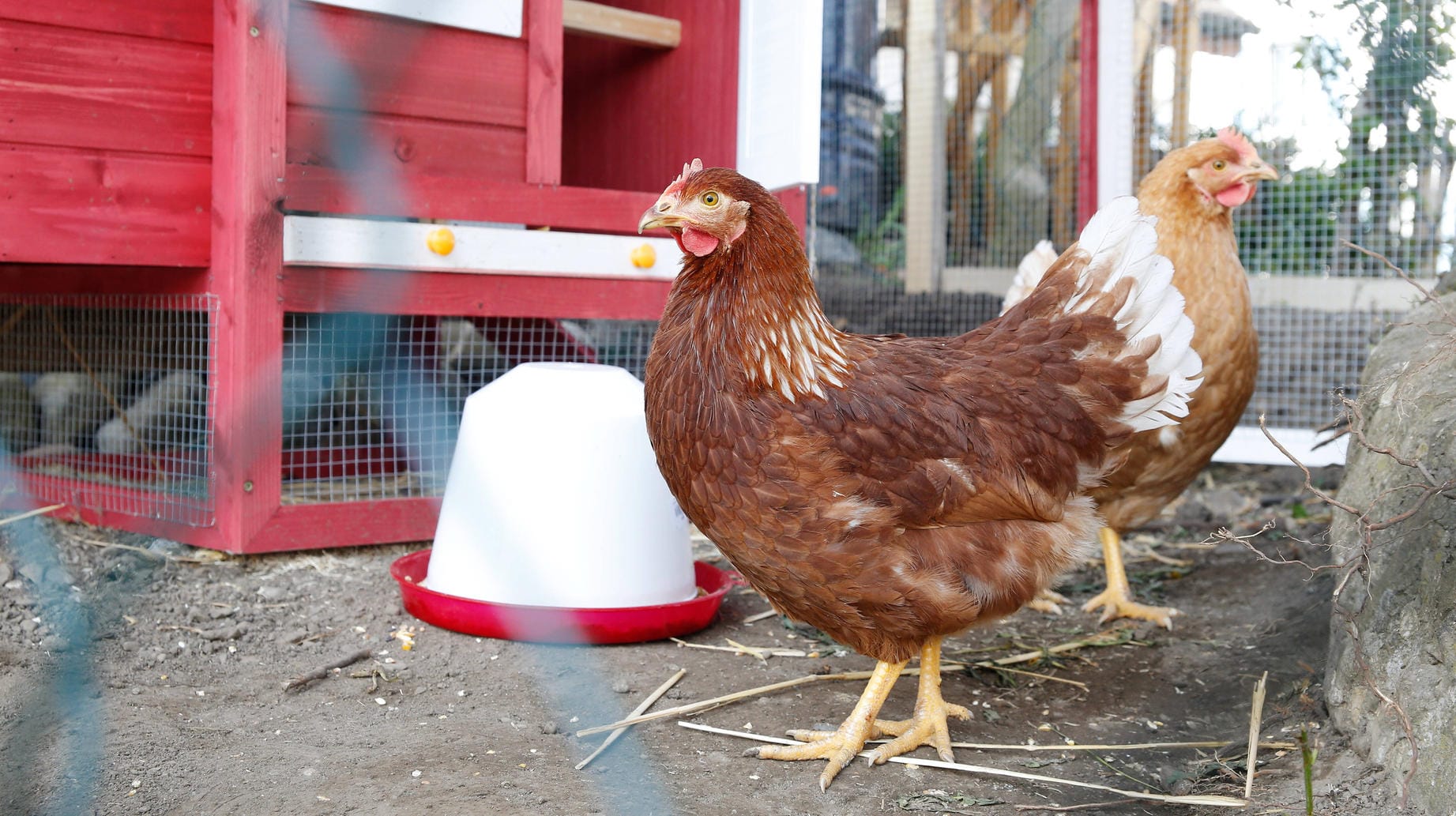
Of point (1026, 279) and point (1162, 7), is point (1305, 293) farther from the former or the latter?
point (1026, 279)

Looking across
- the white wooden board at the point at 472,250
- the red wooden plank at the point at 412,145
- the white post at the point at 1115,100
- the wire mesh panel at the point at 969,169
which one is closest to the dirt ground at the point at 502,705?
the white wooden board at the point at 472,250

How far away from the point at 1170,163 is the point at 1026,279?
1.50ft

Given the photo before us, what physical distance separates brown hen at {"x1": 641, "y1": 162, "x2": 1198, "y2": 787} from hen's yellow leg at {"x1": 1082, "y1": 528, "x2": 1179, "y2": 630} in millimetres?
775

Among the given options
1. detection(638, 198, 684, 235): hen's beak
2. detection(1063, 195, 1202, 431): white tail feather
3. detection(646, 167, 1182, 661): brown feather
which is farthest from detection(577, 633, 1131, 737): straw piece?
detection(638, 198, 684, 235): hen's beak

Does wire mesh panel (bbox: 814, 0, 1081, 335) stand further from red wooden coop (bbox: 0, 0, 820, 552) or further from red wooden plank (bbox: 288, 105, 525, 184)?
red wooden plank (bbox: 288, 105, 525, 184)

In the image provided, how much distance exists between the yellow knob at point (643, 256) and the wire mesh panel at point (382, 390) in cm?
37

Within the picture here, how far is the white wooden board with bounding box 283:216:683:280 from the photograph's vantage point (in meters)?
2.58

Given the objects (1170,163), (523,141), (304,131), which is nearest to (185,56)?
(304,131)

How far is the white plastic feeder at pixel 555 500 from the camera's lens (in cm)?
218

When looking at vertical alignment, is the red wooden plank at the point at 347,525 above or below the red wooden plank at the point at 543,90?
below

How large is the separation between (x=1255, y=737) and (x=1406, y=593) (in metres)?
0.34

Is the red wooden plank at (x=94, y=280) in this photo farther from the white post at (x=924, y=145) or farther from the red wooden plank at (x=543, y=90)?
the white post at (x=924, y=145)

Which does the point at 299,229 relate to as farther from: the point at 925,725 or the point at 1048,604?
the point at 1048,604

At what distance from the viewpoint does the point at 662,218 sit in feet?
5.70
